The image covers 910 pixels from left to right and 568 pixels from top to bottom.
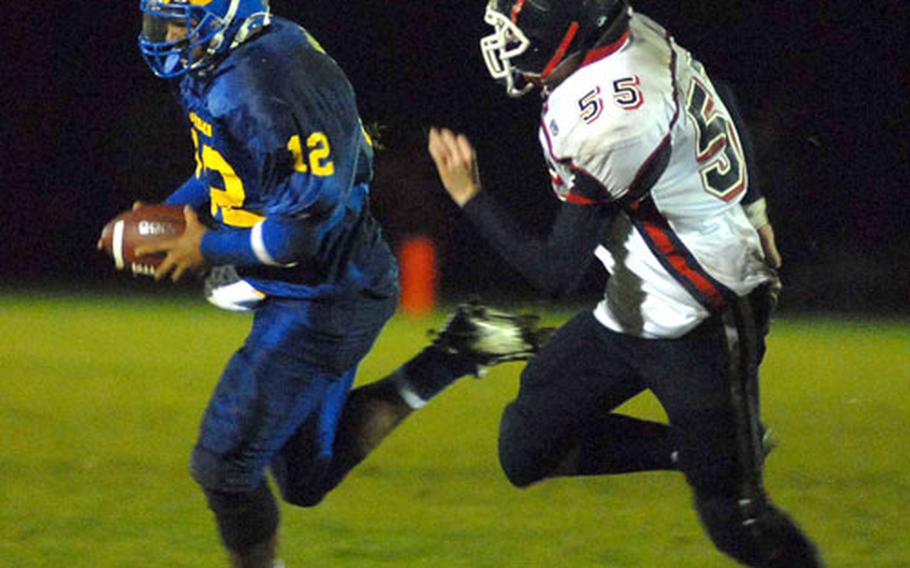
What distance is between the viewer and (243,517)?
4098 mm

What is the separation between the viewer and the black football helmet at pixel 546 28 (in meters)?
3.74

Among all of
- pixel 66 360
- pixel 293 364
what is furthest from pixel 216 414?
pixel 66 360

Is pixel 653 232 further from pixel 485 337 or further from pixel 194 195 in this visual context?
pixel 194 195

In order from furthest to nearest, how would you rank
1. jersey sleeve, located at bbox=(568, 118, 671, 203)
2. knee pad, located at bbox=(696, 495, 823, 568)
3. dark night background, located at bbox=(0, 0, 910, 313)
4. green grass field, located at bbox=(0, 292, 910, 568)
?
dark night background, located at bbox=(0, 0, 910, 313) < green grass field, located at bbox=(0, 292, 910, 568) < knee pad, located at bbox=(696, 495, 823, 568) < jersey sleeve, located at bbox=(568, 118, 671, 203)

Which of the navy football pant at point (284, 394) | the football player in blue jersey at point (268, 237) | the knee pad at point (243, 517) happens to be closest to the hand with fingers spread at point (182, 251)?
the football player in blue jersey at point (268, 237)

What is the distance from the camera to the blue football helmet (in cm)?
404

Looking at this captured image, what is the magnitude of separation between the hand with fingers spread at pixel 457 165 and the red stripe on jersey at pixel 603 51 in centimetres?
38

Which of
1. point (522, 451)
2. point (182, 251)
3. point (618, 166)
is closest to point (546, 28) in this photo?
point (618, 166)

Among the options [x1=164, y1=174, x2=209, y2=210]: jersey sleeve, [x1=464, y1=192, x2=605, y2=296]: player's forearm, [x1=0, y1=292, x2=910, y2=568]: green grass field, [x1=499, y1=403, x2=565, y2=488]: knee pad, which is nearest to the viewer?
[x1=464, y1=192, x2=605, y2=296]: player's forearm

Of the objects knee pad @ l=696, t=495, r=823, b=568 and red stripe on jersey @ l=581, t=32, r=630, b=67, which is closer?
red stripe on jersey @ l=581, t=32, r=630, b=67

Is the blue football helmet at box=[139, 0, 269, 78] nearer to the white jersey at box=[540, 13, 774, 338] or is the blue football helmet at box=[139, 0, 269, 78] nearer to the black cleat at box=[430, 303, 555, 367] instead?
→ the white jersey at box=[540, 13, 774, 338]

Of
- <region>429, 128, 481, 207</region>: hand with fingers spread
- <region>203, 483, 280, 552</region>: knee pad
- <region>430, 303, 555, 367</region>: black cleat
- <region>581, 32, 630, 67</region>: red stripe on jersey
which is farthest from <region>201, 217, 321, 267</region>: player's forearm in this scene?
<region>430, 303, 555, 367</region>: black cleat

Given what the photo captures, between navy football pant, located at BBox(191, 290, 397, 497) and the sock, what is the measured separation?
35 cm

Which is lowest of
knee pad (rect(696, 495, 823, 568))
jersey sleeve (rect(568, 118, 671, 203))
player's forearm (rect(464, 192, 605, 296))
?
knee pad (rect(696, 495, 823, 568))
